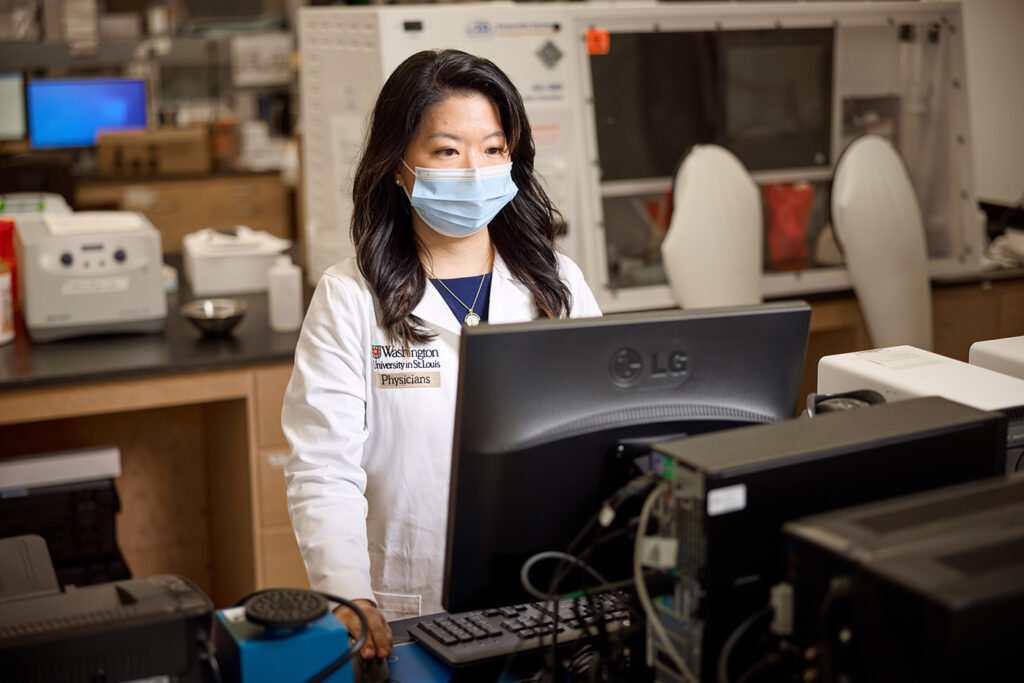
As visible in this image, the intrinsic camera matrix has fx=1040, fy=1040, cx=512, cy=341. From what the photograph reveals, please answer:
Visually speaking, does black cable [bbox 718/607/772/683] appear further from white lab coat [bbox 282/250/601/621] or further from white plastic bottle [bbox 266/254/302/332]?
white plastic bottle [bbox 266/254/302/332]

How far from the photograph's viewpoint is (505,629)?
1276 mm

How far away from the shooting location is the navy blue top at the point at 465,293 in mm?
1627

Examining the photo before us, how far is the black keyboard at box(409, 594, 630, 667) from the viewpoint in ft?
4.00

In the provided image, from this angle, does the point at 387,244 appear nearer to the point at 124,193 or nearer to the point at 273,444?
the point at 273,444

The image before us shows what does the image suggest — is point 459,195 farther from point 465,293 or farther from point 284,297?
point 284,297

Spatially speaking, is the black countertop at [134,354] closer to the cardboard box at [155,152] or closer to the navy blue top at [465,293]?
the navy blue top at [465,293]

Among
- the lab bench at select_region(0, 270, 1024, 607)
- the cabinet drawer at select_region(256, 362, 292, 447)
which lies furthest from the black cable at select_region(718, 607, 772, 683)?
the cabinet drawer at select_region(256, 362, 292, 447)

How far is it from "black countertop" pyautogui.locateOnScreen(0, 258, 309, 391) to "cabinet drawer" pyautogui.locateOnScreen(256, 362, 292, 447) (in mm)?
35

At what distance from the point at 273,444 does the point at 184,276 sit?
0.98 metres

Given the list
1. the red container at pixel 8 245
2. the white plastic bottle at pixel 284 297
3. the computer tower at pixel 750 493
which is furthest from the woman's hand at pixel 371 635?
the red container at pixel 8 245

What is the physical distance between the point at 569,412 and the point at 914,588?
0.40 metres

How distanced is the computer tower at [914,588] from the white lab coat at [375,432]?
2.27ft

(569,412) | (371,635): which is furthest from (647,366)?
(371,635)

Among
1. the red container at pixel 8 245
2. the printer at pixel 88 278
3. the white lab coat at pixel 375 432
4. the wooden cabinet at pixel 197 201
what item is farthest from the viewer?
the wooden cabinet at pixel 197 201
